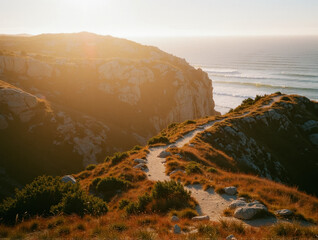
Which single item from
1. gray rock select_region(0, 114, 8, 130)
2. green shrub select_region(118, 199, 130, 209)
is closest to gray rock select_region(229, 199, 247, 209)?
green shrub select_region(118, 199, 130, 209)

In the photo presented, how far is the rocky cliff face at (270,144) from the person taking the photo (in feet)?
94.8

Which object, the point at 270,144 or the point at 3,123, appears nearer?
the point at 270,144

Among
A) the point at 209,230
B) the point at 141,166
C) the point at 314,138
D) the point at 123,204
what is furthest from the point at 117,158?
the point at 314,138

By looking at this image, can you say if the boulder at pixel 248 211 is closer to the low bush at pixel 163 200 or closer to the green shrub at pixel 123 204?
the low bush at pixel 163 200

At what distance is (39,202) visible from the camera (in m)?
12.1

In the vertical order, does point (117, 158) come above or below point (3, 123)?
above

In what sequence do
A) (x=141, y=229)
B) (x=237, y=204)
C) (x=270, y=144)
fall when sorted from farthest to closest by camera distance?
(x=270, y=144) → (x=237, y=204) → (x=141, y=229)

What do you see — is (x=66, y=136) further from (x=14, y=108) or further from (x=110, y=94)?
(x=110, y=94)

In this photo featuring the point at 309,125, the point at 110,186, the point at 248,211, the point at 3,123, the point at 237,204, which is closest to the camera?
the point at 248,211

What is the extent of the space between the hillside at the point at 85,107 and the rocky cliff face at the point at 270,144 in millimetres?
34903

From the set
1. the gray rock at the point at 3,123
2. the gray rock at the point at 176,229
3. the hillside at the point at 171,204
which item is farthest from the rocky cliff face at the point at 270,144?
the gray rock at the point at 3,123

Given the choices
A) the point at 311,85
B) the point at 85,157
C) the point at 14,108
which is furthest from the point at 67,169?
the point at 311,85

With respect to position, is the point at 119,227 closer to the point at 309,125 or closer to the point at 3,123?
the point at 309,125

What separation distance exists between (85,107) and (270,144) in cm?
5923
